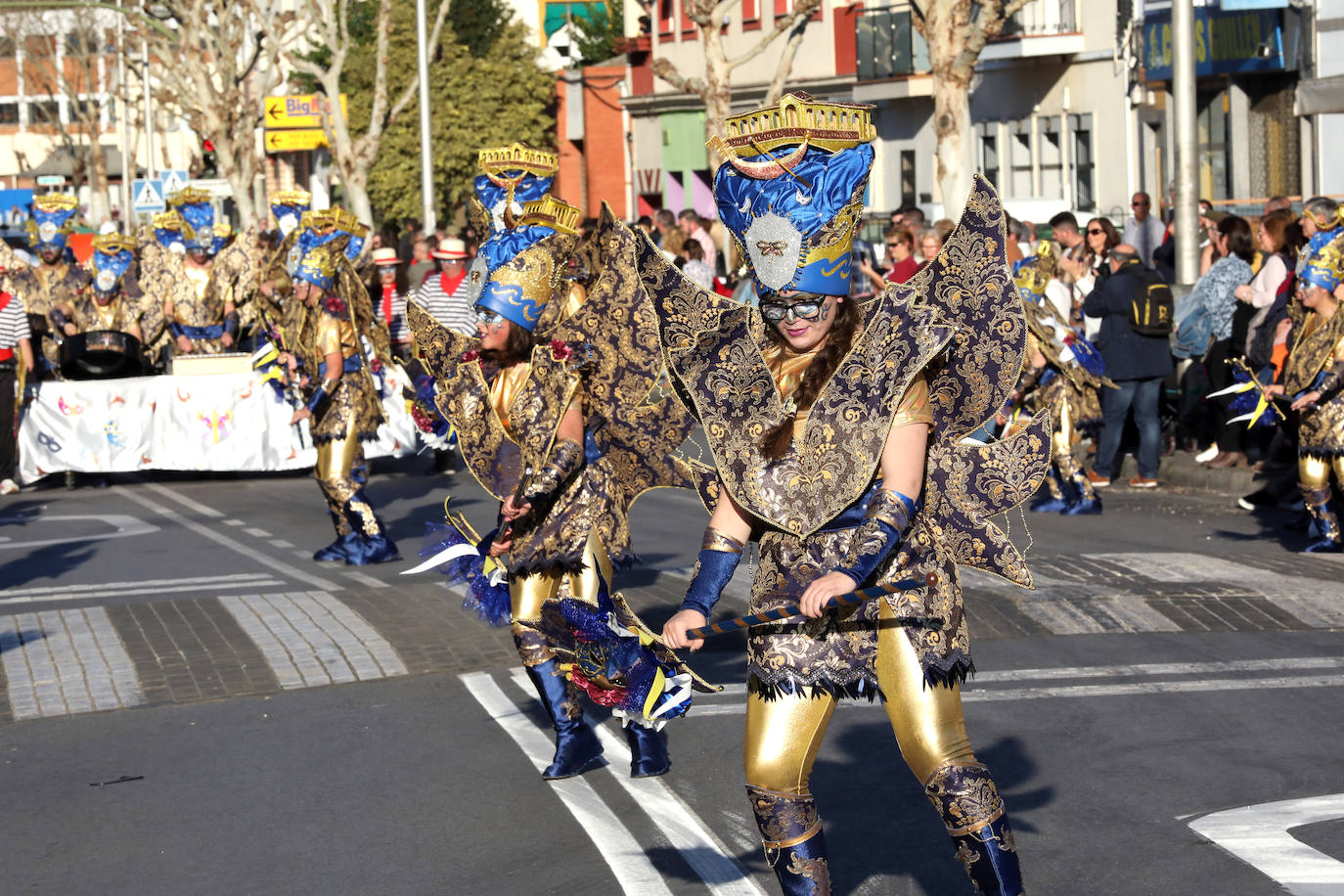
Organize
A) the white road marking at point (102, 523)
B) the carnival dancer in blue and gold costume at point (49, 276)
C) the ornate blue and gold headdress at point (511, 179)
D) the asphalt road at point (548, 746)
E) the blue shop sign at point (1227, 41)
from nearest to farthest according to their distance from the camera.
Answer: the asphalt road at point (548, 746), the ornate blue and gold headdress at point (511, 179), the white road marking at point (102, 523), the carnival dancer in blue and gold costume at point (49, 276), the blue shop sign at point (1227, 41)

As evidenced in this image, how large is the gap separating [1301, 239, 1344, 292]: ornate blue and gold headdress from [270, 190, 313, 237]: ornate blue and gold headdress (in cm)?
1001

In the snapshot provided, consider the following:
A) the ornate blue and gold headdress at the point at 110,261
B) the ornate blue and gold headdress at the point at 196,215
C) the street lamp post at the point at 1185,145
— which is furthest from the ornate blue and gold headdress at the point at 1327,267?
the ornate blue and gold headdress at the point at 196,215

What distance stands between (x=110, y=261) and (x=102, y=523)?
17.9 ft

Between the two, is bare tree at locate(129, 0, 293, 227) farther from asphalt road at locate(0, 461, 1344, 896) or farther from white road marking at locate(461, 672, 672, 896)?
white road marking at locate(461, 672, 672, 896)

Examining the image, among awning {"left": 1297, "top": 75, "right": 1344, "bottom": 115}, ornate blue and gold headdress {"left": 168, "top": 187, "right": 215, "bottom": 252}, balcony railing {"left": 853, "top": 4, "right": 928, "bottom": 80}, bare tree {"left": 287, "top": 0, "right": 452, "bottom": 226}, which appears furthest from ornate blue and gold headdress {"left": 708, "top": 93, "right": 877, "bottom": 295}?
balcony railing {"left": 853, "top": 4, "right": 928, "bottom": 80}

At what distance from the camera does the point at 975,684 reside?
823 centimetres

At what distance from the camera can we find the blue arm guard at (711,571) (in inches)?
182

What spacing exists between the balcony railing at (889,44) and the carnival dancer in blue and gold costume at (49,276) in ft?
76.4

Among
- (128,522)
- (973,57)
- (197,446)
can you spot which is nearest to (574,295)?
(128,522)

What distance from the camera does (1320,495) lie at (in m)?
11.5

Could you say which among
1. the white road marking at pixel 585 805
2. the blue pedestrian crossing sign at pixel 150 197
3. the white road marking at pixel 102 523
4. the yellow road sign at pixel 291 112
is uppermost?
the yellow road sign at pixel 291 112

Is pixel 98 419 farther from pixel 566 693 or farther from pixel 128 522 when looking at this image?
pixel 566 693

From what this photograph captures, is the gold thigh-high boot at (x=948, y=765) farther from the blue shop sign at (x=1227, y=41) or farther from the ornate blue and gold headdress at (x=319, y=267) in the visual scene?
the blue shop sign at (x=1227, y=41)

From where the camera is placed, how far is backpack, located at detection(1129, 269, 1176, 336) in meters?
15.0
